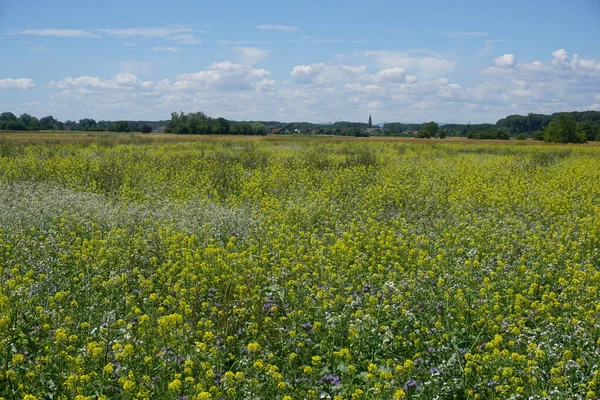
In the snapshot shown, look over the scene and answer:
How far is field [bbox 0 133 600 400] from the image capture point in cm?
391

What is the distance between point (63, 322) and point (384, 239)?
16.6 ft

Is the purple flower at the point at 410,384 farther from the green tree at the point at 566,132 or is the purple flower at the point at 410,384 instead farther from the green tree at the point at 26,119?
the green tree at the point at 26,119

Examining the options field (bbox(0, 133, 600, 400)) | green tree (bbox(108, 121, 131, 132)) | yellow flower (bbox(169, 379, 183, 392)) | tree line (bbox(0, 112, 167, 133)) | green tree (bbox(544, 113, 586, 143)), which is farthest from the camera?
green tree (bbox(108, 121, 131, 132))

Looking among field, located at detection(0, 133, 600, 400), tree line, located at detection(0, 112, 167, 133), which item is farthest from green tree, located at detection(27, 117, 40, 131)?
field, located at detection(0, 133, 600, 400)

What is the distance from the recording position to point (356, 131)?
77.8 meters

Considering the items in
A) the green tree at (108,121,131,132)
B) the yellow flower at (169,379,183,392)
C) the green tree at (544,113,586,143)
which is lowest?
the yellow flower at (169,379,183,392)

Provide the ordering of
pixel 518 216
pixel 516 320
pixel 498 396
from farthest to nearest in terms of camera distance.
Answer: pixel 518 216, pixel 516 320, pixel 498 396

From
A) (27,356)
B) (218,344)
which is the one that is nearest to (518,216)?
(218,344)

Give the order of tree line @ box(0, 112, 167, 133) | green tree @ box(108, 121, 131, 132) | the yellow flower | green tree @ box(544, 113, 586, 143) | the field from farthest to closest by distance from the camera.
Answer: green tree @ box(108, 121, 131, 132) < tree line @ box(0, 112, 167, 133) < green tree @ box(544, 113, 586, 143) < the field < the yellow flower

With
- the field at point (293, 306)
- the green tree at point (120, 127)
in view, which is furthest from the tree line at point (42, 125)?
the field at point (293, 306)

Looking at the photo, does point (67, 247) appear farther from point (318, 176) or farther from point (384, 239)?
point (318, 176)

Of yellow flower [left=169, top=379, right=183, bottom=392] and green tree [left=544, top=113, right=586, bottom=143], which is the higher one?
green tree [left=544, top=113, right=586, bottom=143]

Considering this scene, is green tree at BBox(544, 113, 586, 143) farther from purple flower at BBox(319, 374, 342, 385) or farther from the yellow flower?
the yellow flower

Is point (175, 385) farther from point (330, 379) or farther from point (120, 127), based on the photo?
point (120, 127)
